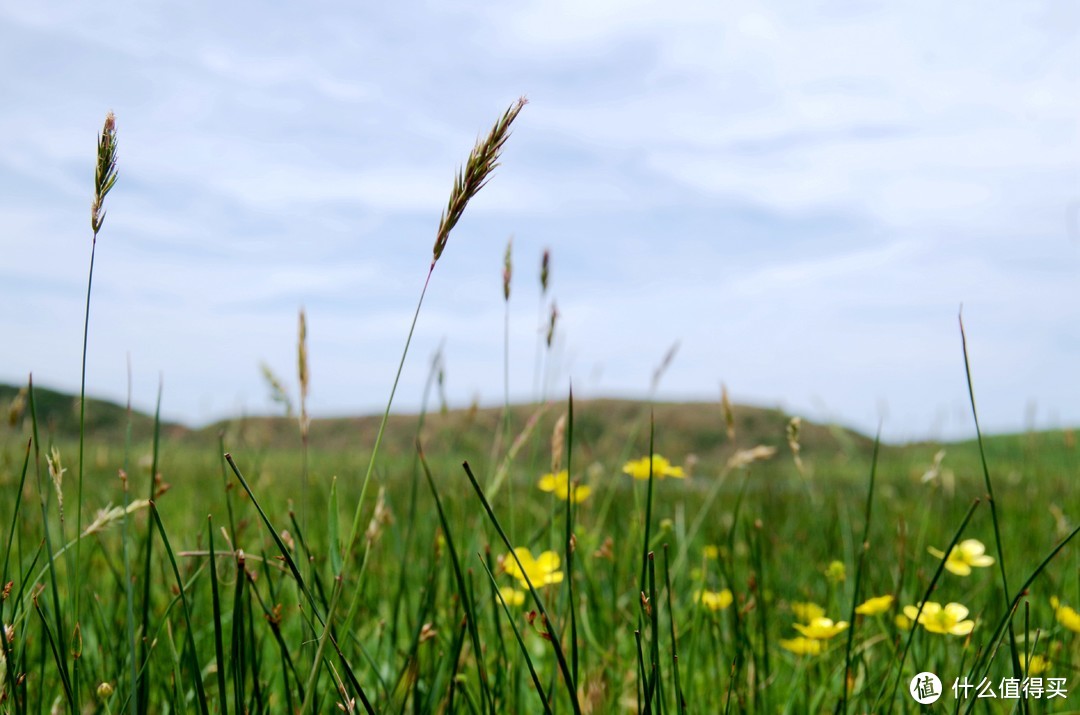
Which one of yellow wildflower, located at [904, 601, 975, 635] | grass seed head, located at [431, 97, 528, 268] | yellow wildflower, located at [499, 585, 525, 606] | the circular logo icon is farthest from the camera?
yellow wildflower, located at [499, 585, 525, 606]

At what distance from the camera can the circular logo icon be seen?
129cm

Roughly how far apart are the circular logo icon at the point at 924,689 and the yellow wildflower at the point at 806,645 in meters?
0.28

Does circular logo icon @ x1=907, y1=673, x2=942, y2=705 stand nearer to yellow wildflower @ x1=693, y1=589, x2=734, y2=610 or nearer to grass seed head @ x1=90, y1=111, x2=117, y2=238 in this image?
yellow wildflower @ x1=693, y1=589, x2=734, y2=610

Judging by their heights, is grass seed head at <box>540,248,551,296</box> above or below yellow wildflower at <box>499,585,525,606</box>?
above

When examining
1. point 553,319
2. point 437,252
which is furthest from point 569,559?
point 553,319

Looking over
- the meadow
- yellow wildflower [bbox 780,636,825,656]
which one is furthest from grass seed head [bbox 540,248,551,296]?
yellow wildflower [bbox 780,636,825,656]

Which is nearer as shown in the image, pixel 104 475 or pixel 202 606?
pixel 202 606

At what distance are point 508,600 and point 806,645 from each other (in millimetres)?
617

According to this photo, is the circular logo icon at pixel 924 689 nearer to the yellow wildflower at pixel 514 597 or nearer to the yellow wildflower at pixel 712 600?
the yellow wildflower at pixel 712 600

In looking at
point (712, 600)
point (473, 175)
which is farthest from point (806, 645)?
point (473, 175)

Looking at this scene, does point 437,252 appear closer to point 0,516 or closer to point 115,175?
point 115,175

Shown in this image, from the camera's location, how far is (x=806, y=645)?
1.66m

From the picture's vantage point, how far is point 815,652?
1714mm

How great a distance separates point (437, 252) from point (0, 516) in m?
3.58
